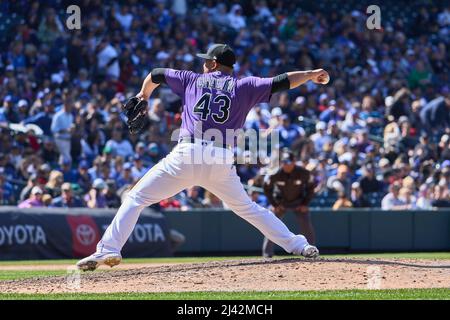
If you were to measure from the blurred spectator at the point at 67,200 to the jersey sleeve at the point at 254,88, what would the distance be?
763 cm

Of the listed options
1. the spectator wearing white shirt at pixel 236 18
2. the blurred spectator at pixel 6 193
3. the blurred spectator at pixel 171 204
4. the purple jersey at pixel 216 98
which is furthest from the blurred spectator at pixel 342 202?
the purple jersey at pixel 216 98

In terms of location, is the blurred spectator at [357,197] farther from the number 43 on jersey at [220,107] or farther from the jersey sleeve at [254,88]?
the number 43 on jersey at [220,107]

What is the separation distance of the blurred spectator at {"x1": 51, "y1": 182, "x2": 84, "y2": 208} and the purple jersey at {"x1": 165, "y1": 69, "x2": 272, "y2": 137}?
7.38 metres

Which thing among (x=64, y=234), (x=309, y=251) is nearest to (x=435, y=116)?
(x=64, y=234)

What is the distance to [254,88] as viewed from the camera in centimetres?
893

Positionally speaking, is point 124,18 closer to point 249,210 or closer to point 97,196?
point 97,196

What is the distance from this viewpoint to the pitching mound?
8.75 metres

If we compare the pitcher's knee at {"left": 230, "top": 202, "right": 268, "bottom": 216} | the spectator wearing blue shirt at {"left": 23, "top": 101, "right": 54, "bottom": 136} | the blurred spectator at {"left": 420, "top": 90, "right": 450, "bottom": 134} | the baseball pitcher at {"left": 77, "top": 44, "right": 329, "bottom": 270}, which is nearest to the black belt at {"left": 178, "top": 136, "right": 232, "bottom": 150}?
the baseball pitcher at {"left": 77, "top": 44, "right": 329, "bottom": 270}

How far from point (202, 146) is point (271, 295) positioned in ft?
4.83

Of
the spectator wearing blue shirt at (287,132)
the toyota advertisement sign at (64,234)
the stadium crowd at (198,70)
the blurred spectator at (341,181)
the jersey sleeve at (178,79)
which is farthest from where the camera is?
the spectator wearing blue shirt at (287,132)

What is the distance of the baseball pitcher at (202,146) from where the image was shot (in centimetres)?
874

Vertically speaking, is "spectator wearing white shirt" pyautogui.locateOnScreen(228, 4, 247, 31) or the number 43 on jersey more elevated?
"spectator wearing white shirt" pyautogui.locateOnScreen(228, 4, 247, 31)

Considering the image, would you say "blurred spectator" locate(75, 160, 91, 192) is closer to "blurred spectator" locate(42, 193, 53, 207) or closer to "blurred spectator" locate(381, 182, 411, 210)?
"blurred spectator" locate(42, 193, 53, 207)

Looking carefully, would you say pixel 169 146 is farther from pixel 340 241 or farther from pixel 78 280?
pixel 78 280
